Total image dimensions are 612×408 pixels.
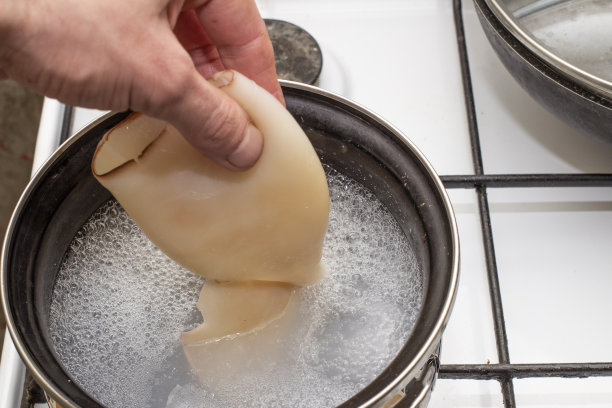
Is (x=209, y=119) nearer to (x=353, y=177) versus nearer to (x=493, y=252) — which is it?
(x=353, y=177)

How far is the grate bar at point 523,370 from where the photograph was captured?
1.87 feet

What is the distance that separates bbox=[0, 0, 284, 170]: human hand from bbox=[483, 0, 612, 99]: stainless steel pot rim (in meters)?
0.33

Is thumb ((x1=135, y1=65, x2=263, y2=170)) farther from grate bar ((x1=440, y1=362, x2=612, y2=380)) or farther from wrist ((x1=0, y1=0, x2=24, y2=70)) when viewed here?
grate bar ((x1=440, y1=362, x2=612, y2=380))

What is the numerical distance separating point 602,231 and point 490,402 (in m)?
0.25

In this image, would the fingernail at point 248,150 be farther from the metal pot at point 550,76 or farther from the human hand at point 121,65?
the metal pot at point 550,76

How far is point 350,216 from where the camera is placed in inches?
24.3

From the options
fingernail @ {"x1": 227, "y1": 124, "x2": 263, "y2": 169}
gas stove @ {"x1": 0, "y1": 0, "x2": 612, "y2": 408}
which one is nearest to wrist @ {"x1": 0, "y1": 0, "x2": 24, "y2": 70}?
fingernail @ {"x1": 227, "y1": 124, "x2": 263, "y2": 169}

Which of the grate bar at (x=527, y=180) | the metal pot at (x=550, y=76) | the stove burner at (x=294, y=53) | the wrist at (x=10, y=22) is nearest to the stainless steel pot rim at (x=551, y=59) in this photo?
the metal pot at (x=550, y=76)

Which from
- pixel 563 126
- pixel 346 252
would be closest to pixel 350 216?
pixel 346 252

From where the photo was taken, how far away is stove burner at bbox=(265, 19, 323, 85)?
793mm

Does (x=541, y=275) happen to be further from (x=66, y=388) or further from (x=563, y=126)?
(x=66, y=388)

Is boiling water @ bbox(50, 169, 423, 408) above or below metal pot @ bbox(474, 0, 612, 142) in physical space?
below

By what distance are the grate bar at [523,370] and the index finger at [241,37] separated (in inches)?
11.8

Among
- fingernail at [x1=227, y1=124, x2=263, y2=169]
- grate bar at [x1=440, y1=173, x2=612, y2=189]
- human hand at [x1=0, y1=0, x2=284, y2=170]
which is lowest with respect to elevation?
human hand at [x1=0, y1=0, x2=284, y2=170]
